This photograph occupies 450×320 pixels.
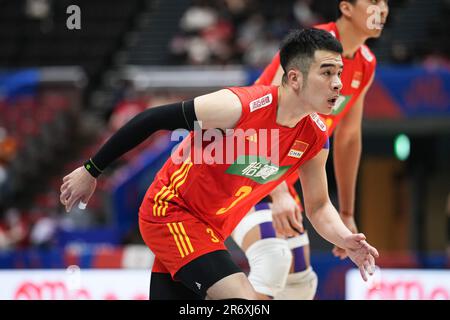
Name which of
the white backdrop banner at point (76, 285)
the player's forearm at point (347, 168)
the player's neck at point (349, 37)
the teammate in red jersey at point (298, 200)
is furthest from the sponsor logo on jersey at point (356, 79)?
A: the white backdrop banner at point (76, 285)

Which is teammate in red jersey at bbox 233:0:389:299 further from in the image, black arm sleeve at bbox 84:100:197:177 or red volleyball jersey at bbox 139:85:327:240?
black arm sleeve at bbox 84:100:197:177

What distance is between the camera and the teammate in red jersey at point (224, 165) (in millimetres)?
4676

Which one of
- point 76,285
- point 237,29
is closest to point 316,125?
point 76,285

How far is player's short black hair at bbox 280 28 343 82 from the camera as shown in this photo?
4.80 m

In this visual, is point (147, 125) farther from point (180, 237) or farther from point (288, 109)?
point (288, 109)

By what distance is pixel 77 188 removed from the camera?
4688 millimetres

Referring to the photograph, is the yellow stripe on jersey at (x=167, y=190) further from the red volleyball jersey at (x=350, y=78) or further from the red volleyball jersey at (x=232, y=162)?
the red volleyball jersey at (x=350, y=78)

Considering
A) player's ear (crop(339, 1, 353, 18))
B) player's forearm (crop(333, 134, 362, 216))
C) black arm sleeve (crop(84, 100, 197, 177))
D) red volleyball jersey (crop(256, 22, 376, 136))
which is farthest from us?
player's forearm (crop(333, 134, 362, 216))

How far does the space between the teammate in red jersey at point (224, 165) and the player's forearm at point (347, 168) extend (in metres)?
1.08

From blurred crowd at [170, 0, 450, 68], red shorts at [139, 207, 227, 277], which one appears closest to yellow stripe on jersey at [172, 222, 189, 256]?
red shorts at [139, 207, 227, 277]

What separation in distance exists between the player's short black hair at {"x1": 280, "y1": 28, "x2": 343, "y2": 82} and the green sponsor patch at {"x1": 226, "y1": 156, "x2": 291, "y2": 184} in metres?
0.52

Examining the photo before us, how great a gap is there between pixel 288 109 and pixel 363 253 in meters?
0.87

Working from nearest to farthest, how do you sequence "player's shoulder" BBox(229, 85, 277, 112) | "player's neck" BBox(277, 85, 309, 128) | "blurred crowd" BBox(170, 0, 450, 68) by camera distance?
1. "player's shoulder" BBox(229, 85, 277, 112)
2. "player's neck" BBox(277, 85, 309, 128)
3. "blurred crowd" BBox(170, 0, 450, 68)

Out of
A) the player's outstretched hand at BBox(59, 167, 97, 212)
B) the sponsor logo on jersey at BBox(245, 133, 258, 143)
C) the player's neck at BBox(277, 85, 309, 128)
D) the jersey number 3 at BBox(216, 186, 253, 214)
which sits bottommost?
the jersey number 3 at BBox(216, 186, 253, 214)
